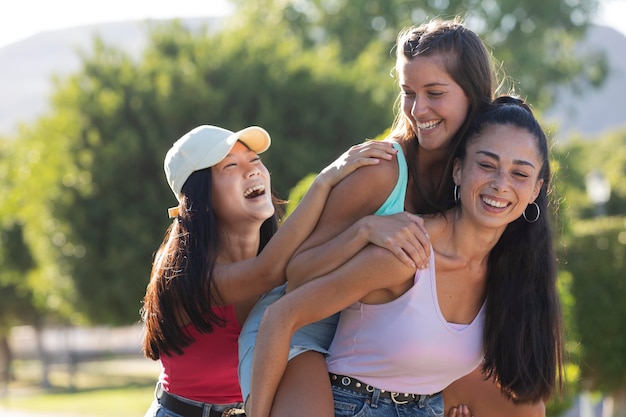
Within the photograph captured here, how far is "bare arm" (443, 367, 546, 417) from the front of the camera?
12.8 feet

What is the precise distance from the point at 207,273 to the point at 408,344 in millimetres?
968

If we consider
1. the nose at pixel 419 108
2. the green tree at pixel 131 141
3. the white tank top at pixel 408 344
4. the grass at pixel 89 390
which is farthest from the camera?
the grass at pixel 89 390

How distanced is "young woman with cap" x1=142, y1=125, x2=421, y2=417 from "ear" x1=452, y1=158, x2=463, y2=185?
2.64 ft

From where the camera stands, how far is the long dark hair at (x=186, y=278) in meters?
3.97

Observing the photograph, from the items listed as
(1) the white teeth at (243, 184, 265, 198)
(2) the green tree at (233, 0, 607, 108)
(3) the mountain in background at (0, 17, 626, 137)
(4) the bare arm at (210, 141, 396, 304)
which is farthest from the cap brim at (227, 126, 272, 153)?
(2) the green tree at (233, 0, 607, 108)

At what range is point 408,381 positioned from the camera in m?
3.57

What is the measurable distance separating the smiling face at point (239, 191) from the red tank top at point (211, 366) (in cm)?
41

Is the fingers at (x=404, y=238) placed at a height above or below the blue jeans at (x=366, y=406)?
above

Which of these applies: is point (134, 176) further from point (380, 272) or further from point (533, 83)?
point (533, 83)

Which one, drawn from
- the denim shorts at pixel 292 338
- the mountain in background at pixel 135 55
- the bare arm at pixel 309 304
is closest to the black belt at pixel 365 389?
the denim shorts at pixel 292 338

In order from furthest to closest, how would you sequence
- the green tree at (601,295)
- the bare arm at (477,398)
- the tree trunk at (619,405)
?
the tree trunk at (619,405) < the green tree at (601,295) < the bare arm at (477,398)

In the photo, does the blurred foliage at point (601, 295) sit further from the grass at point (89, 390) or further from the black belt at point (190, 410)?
the black belt at point (190, 410)

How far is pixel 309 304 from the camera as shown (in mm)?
3465

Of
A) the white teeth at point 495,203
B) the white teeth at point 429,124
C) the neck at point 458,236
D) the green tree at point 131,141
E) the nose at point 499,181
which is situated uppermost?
the green tree at point 131,141
